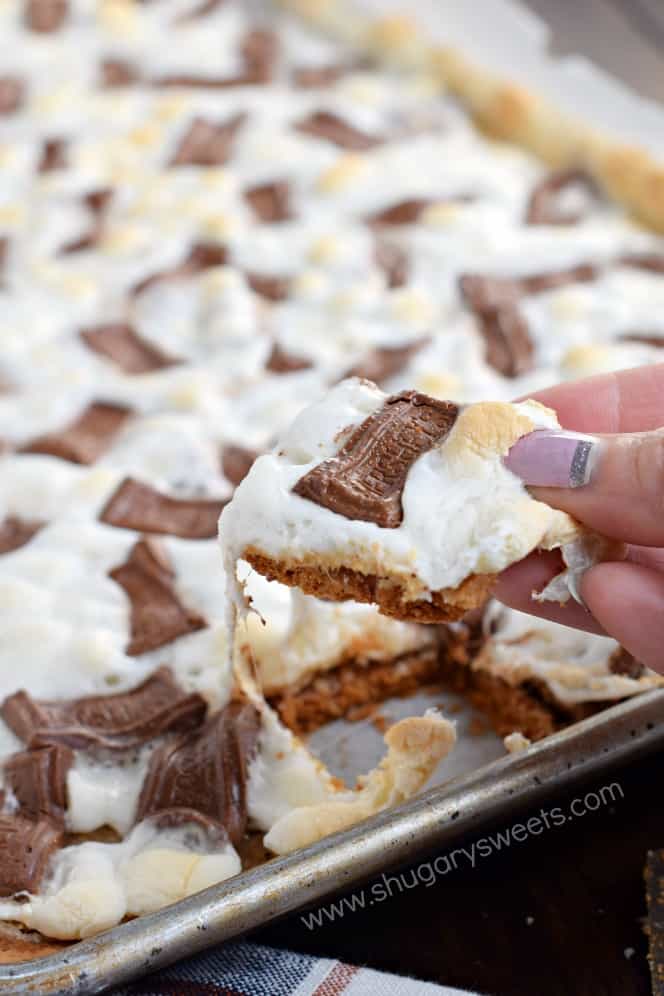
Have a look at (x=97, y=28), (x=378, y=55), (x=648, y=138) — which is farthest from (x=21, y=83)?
(x=648, y=138)

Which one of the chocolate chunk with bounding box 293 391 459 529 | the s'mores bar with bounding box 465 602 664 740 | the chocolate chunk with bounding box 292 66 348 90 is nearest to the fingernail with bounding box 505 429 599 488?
the chocolate chunk with bounding box 293 391 459 529

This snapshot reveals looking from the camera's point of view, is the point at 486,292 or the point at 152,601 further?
the point at 486,292

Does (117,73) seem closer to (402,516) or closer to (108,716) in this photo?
(108,716)

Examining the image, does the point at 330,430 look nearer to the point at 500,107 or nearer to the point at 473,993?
the point at 473,993

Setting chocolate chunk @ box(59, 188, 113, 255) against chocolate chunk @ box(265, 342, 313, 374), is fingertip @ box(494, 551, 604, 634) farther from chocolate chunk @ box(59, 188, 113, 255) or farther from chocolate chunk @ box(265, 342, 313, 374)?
chocolate chunk @ box(59, 188, 113, 255)

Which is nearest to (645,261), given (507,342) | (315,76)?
(507,342)

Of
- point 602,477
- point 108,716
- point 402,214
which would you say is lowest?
point 108,716

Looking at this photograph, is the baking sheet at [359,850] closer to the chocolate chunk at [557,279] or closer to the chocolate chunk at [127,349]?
the chocolate chunk at [127,349]
